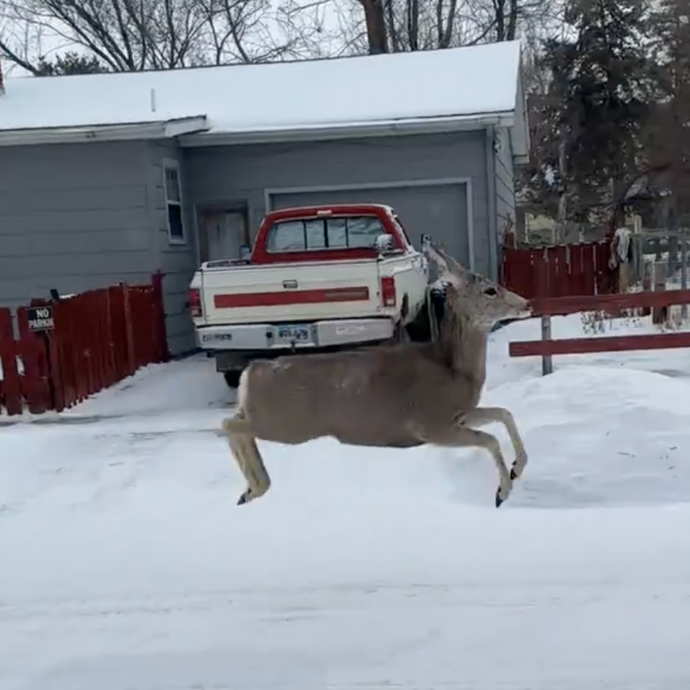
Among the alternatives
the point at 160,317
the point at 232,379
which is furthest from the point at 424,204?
the point at 232,379

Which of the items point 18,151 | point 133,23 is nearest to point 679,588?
point 18,151

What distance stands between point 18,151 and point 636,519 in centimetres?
Result: 1216

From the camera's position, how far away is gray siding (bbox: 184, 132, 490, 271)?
53.1 feet

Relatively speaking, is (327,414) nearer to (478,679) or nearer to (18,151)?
(478,679)

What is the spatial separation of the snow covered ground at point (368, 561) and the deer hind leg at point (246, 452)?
46 centimetres

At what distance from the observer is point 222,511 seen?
6918 millimetres

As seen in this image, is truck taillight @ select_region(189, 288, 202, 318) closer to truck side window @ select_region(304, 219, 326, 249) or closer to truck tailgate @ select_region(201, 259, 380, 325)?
truck tailgate @ select_region(201, 259, 380, 325)

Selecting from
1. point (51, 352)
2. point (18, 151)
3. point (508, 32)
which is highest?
point (508, 32)

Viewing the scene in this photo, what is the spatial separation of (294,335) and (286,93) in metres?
8.13

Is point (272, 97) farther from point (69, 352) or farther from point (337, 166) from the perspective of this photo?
point (69, 352)

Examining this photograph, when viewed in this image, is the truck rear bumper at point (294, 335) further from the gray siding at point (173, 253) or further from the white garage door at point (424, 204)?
the white garage door at point (424, 204)

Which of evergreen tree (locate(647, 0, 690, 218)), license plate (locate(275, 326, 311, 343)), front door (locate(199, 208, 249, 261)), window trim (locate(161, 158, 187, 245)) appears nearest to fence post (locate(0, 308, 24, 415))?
license plate (locate(275, 326, 311, 343))

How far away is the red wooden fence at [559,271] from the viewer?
1989 cm

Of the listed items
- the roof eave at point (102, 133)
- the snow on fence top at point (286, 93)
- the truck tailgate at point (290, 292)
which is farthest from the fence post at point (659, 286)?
the roof eave at point (102, 133)
